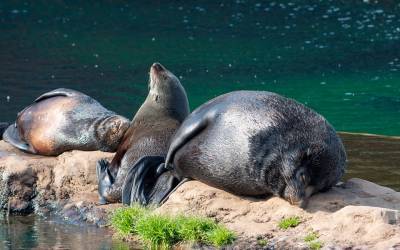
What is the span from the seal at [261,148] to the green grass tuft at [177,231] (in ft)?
2.05

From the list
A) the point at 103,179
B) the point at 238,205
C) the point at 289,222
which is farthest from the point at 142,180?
the point at 289,222

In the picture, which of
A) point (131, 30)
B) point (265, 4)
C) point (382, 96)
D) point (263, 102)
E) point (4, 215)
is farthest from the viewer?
point (265, 4)

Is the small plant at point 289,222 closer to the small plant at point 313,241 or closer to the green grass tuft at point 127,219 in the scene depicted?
the small plant at point 313,241

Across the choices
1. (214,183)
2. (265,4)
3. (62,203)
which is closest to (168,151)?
(214,183)

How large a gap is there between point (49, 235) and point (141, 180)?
1.12 metres

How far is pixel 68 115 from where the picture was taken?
11719 millimetres

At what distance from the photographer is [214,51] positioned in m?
25.8

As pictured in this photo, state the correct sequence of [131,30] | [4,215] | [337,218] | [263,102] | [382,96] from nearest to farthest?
[337,218] → [263,102] → [4,215] → [382,96] → [131,30]

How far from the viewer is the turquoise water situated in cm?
1939

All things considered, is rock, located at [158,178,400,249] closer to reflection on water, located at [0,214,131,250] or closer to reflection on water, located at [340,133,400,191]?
reflection on water, located at [0,214,131,250]

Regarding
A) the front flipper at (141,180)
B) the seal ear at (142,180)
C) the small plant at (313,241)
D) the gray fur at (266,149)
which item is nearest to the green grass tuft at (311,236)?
the small plant at (313,241)

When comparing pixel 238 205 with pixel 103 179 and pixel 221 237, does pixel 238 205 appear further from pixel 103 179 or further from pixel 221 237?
pixel 103 179

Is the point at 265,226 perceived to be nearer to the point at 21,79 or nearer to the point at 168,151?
the point at 168,151

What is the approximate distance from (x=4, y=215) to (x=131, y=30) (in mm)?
19260
